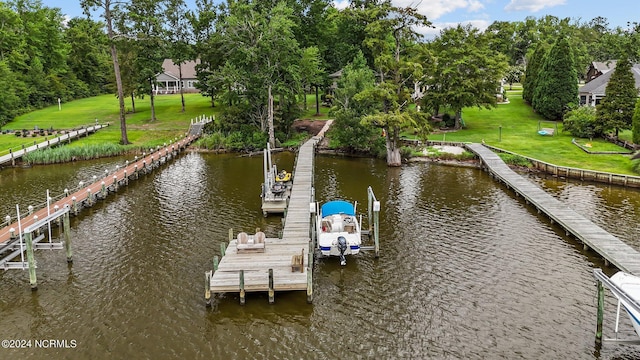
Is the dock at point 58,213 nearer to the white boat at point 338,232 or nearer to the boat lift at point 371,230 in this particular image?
the boat lift at point 371,230

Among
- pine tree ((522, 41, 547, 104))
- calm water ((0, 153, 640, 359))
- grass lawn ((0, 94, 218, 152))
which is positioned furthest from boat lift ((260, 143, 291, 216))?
pine tree ((522, 41, 547, 104))

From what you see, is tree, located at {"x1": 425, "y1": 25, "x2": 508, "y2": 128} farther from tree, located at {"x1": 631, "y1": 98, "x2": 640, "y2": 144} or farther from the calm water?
the calm water

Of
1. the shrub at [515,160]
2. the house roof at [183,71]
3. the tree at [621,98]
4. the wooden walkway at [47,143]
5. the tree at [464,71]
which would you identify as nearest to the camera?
the shrub at [515,160]

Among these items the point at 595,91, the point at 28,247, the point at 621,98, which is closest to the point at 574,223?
the point at 621,98

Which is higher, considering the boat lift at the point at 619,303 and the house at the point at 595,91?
the house at the point at 595,91

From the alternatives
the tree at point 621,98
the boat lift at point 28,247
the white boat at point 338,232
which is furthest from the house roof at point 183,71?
the white boat at point 338,232

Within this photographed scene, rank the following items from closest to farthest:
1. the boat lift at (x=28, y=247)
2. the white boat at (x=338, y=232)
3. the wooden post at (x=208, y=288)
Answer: the wooden post at (x=208, y=288) → the boat lift at (x=28, y=247) → the white boat at (x=338, y=232)

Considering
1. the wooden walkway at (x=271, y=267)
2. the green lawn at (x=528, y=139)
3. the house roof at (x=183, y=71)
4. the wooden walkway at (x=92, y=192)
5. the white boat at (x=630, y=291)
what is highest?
the house roof at (x=183, y=71)
